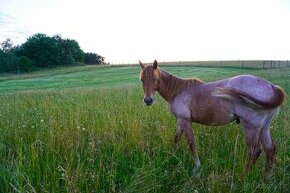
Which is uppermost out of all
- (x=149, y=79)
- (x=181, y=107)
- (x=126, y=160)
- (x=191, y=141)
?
(x=149, y=79)

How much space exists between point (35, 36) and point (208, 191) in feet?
287

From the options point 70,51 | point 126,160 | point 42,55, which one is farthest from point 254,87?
point 70,51

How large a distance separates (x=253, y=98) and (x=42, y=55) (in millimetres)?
76249

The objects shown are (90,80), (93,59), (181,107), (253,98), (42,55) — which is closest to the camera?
(253,98)

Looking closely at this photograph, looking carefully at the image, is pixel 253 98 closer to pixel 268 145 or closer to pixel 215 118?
pixel 215 118

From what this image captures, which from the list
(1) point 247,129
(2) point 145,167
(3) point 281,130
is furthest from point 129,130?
(3) point 281,130

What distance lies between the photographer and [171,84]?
5688 mm

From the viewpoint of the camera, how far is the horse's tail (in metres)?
4.61

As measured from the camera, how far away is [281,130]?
20.0ft

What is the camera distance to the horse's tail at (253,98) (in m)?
4.61

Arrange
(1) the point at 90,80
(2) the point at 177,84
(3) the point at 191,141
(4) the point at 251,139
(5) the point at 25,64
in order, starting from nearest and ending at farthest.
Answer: (4) the point at 251,139 < (3) the point at 191,141 < (2) the point at 177,84 < (1) the point at 90,80 < (5) the point at 25,64

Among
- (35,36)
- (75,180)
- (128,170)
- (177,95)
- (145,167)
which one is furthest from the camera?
(35,36)

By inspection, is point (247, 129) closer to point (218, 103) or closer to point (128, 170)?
point (218, 103)

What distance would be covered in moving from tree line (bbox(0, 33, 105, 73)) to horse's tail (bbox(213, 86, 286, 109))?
66.9 meters
